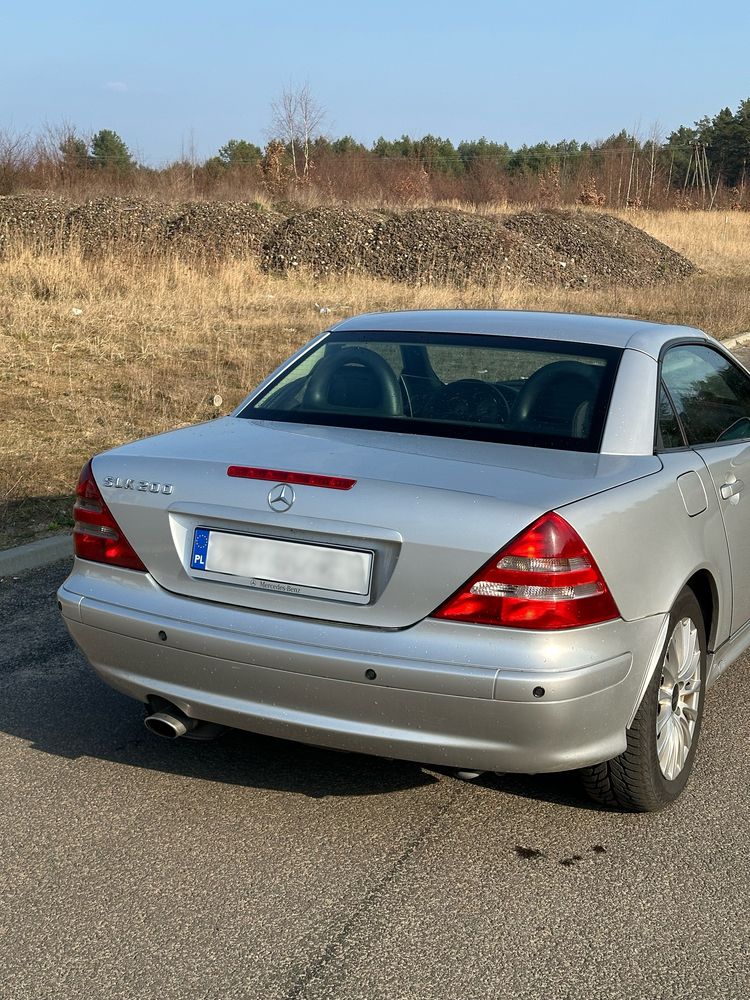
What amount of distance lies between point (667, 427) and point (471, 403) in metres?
0.68

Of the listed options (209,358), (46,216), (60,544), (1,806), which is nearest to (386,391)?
(1,806)

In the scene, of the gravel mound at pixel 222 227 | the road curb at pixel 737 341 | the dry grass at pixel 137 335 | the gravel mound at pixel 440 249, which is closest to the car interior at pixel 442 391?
the dry grass at pixel 137 335

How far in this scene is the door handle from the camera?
4086mm

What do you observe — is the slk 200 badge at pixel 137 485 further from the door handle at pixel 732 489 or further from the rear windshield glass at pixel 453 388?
the door handle at pixel 732 489

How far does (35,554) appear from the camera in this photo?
6594 mm

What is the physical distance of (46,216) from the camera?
82.6ft

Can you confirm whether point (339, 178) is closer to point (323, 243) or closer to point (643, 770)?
point (323, 243)

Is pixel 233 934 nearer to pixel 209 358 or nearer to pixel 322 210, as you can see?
pixel 209 358

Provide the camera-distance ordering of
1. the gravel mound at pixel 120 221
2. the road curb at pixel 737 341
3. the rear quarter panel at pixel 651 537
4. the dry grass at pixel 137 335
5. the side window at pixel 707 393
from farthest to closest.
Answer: the gravel mound at pixel 120 221 < the road curb at pixel 737 341 < the dry grass at pixel 137 335 < the side window at pixel 707 393 < the rear quarter panel at pixel 651 537

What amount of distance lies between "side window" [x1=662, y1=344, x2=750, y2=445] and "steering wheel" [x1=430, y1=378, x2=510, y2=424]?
0.62 meters

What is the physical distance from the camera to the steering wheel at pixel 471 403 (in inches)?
156

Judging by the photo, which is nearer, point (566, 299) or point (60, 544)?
point (60, 544)

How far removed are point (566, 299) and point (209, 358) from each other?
12198 millimetres

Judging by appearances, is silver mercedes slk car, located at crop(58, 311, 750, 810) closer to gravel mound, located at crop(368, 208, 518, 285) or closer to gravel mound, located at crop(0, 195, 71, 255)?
gravel mound, located at crop(0, 195, 71, 255)
